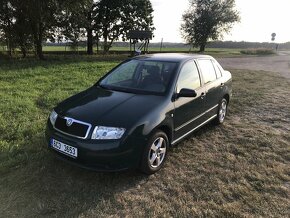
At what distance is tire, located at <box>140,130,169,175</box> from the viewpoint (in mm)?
3865

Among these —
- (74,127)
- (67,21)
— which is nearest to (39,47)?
(67,21)

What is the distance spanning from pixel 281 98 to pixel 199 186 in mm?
6706

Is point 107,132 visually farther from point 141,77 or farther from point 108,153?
point 141,77

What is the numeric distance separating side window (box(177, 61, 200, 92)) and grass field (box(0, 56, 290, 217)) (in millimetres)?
1088

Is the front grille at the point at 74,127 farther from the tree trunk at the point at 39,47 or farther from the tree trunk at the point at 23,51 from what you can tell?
the tree trunk at the point at 23,51

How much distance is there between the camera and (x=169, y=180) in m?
4.03

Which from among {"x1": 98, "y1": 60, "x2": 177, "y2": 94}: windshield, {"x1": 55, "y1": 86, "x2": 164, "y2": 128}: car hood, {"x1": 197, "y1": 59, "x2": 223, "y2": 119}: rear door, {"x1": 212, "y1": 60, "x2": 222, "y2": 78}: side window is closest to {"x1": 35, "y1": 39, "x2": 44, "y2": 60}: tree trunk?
{"x1": 98, "y1": 60, "x2": 177, "y2": 94}: windshield

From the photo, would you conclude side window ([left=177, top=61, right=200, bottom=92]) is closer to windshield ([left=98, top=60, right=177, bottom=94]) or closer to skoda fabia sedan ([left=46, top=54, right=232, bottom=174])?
skoda fabia sedan ([left=46, top=54, right=232, bottom=174])

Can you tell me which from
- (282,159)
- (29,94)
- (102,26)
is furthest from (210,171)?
(102,26)

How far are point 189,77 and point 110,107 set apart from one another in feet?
5.30

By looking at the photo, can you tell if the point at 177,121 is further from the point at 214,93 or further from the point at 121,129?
the point at 214,93

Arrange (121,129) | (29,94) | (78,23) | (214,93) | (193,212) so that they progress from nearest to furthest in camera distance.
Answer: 1. (193,212)
2. (121,129)
3. (214,93)
4. (29,94)
5. (78,23)

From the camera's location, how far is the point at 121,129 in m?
3.62

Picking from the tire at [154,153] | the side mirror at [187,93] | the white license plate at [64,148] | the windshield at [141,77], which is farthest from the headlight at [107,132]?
the side mirror at [187,93]
